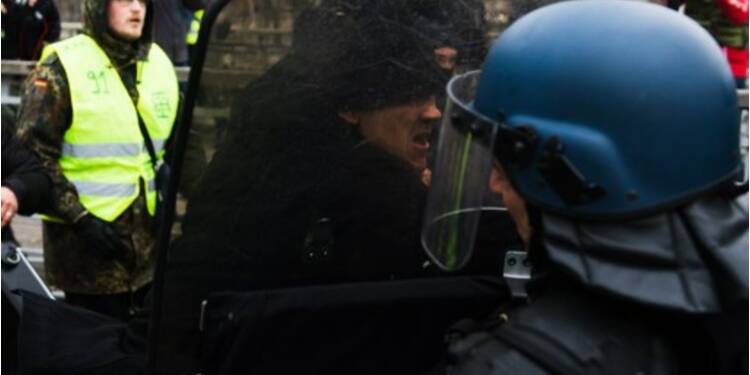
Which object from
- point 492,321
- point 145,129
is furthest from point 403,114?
point 145,129

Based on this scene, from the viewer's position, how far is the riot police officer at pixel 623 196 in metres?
1.80

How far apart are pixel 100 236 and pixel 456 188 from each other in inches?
111

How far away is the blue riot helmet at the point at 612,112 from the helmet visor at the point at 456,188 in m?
0.05

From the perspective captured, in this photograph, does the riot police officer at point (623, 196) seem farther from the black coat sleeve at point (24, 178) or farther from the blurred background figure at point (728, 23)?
the blurred background figure at point (728, 23)

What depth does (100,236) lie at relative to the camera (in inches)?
183

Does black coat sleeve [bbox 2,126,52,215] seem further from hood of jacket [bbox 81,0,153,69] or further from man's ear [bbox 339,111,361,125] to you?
man's ear [bbox 339,111,361,125]

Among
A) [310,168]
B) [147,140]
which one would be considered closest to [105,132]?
[147,140]

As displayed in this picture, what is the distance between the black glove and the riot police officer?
2911 millimetres

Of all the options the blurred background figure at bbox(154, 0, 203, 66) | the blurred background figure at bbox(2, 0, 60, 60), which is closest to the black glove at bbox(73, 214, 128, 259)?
the blurred background figure at bbox(154, 0, 203, 66)

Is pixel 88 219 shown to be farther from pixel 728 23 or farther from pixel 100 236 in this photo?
pixel 728 23

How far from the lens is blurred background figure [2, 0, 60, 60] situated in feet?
30.5

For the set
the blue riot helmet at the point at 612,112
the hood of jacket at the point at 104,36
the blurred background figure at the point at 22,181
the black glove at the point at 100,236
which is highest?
the blue riot helmet at the point at 612,112

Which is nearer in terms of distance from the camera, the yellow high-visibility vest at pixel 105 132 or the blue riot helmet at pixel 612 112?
the blue riot helmet at pixel 612 112

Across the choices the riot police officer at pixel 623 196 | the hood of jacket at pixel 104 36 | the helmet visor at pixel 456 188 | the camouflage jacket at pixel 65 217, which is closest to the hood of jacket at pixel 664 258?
the riot police officer at pixel 623 196
